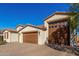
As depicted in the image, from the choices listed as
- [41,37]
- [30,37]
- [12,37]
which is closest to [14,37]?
[12,37]

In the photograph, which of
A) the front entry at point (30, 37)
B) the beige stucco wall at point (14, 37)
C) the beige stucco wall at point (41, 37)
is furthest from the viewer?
the beige stucco wall at point (14, 37)

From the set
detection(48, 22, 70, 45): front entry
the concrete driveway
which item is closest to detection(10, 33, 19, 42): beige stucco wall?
the concrete driveway

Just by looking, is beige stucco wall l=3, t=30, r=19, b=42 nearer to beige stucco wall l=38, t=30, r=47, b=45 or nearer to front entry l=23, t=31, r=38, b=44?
front entry l=23, t=31, r=38, b=44

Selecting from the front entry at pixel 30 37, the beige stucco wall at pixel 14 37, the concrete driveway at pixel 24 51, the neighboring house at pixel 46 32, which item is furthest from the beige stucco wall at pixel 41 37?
the beige stucco wall at pixel 14 37

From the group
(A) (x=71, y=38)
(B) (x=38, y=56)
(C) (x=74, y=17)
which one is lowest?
(B) (x=38, y=56)

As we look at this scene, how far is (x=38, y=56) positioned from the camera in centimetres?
1366

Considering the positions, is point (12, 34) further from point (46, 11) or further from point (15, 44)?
point (46, 11)

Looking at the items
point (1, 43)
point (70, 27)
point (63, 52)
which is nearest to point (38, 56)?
point (63, 52)

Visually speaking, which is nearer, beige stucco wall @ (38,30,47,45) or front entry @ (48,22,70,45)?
front entry @ (48,22,70,45)

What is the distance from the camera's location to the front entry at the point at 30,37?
17952mm

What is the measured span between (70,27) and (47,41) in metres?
2.77

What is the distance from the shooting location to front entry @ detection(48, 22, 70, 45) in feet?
53.6

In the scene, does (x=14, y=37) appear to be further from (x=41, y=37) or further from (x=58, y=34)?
(x=58, y=34)

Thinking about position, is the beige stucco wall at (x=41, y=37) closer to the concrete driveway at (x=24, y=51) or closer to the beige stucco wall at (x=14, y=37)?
the concrete driveway at (x=24, y=51)
